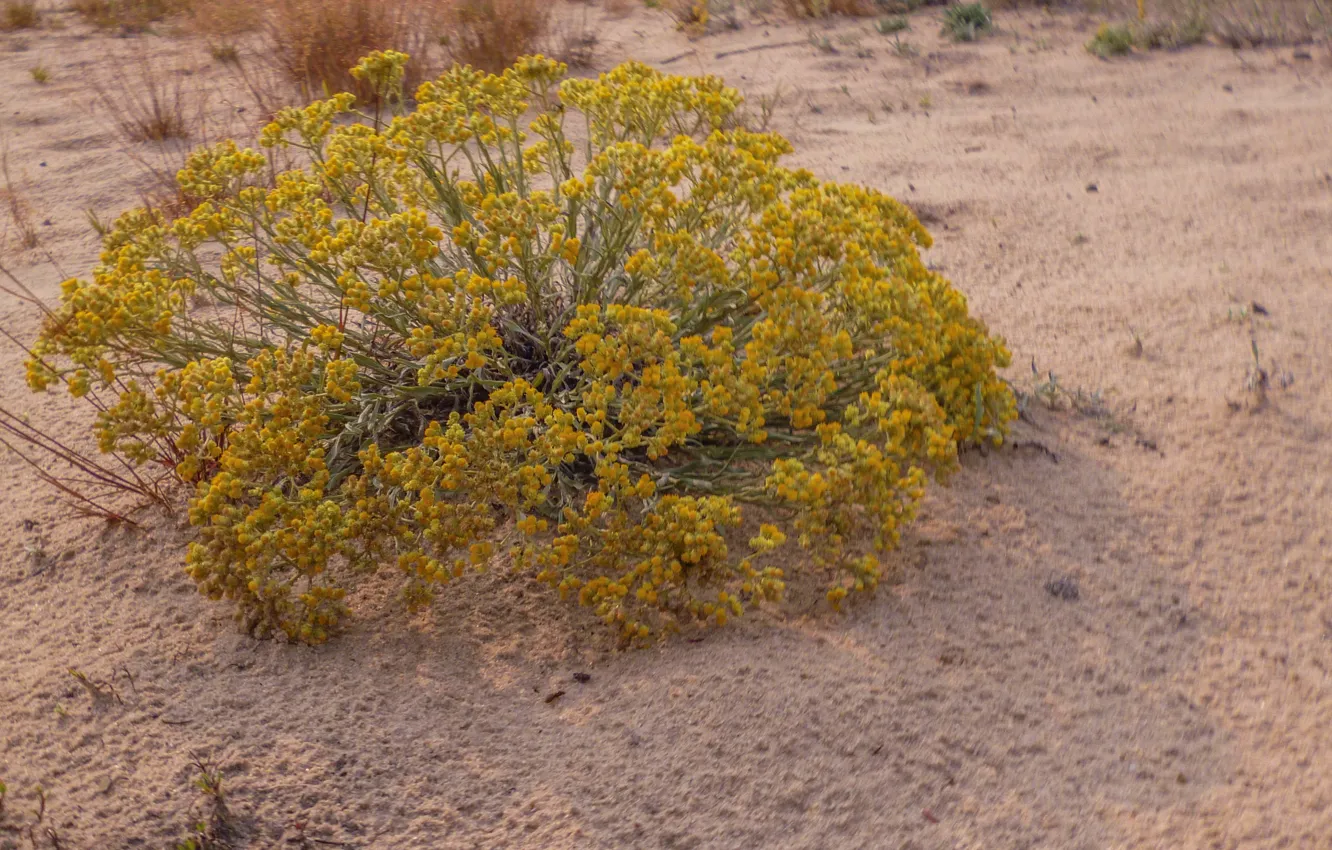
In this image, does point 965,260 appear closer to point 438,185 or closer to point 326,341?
point 438,185

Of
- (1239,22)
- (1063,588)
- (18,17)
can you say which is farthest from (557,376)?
(18,17)

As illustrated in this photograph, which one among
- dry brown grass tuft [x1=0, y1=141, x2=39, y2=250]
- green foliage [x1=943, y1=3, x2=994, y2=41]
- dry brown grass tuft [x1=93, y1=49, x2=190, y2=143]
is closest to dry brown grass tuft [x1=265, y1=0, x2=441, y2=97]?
dry brown grass tuft [x1=93, y1=49, x2=190, y2=143]

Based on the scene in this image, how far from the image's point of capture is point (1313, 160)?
4.77m

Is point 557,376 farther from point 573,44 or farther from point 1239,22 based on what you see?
point 1239,22

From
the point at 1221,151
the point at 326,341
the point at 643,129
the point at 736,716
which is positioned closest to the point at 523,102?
the point at 643,129

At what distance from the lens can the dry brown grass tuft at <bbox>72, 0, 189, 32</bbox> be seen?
7117 millimetres

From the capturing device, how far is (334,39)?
5527 mm

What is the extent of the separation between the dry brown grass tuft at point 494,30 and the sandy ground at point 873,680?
314cm

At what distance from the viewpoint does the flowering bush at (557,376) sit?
2209 millimetres

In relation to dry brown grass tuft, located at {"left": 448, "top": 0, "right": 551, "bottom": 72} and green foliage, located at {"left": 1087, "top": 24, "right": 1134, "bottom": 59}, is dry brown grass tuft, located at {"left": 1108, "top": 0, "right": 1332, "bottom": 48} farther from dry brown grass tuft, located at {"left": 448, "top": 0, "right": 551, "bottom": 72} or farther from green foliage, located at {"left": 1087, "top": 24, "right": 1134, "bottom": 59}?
dry brown grass tuft, located at {"left": 448, "top": 0, "right": 551, "bottom": 72}

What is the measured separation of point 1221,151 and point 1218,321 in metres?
1.79

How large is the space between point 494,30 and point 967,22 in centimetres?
288

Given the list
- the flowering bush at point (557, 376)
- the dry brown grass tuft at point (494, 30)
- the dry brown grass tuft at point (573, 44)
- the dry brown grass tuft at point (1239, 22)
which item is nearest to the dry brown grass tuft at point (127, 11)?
the dry brown grass tuft at point (494, 30)

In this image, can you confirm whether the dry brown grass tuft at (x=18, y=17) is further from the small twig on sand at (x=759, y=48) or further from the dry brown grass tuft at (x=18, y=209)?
the small twig on sand at (x=759, y=48)
